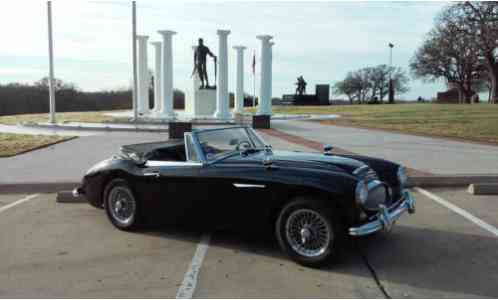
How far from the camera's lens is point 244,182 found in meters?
4.30

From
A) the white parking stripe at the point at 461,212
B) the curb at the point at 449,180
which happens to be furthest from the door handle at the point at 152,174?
the curb at the point at 449,180

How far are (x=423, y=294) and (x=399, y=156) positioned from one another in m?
7.21

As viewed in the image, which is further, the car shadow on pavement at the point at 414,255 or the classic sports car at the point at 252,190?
the classic sports car at the point at 252,190

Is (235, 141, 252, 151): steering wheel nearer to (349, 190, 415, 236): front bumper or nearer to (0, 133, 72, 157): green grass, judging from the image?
(349, 190, 415, 236): front bumper

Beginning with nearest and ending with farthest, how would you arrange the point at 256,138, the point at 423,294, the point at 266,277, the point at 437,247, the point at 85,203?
the point at 423,294 < the point at 266,277 < the point at 437,247 < the point at 256,138 < the point at 85,203

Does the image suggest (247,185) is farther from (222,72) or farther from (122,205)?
(222,72)

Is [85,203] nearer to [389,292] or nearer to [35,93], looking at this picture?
[389,292]

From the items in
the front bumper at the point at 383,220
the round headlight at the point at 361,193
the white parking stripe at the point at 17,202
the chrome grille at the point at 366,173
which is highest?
the chrome grille at the point at 366,173

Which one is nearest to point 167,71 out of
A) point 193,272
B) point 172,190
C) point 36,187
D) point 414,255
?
point 36,187

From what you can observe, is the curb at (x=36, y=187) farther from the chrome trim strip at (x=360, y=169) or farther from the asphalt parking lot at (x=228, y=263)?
the chrome trim strip at (x=360, y=169)

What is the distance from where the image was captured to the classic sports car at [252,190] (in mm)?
3951

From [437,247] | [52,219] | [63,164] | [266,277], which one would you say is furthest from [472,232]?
[63,164]

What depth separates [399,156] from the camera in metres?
10.3

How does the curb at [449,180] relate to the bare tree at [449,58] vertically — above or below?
below
